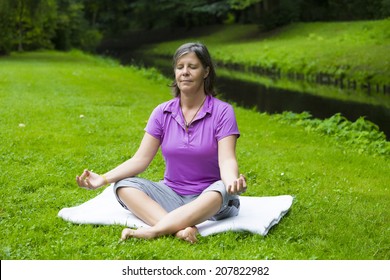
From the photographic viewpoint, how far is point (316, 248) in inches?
184

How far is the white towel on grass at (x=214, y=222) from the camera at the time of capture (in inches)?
196

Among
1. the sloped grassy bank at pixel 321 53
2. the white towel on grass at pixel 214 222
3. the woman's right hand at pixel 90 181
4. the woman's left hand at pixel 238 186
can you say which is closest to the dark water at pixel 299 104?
the sloped grassy bank at pixel 321 53

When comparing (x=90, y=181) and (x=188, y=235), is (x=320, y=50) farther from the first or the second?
(x=188, y=235)

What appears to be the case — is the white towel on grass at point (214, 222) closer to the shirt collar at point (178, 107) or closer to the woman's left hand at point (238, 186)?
the woman's left hand at point (238, 186)

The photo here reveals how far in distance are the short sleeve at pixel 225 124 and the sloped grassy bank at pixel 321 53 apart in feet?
46.6

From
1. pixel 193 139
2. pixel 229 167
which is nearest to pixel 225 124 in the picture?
pixel 193 139

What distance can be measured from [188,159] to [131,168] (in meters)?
0.47

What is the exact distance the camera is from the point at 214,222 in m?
5.12

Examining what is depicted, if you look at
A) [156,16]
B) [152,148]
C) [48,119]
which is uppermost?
[152,148]

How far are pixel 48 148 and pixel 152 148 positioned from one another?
3.50 m

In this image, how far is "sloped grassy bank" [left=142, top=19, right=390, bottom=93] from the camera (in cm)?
2028

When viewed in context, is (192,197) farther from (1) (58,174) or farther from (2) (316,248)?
(1) (58,174)
